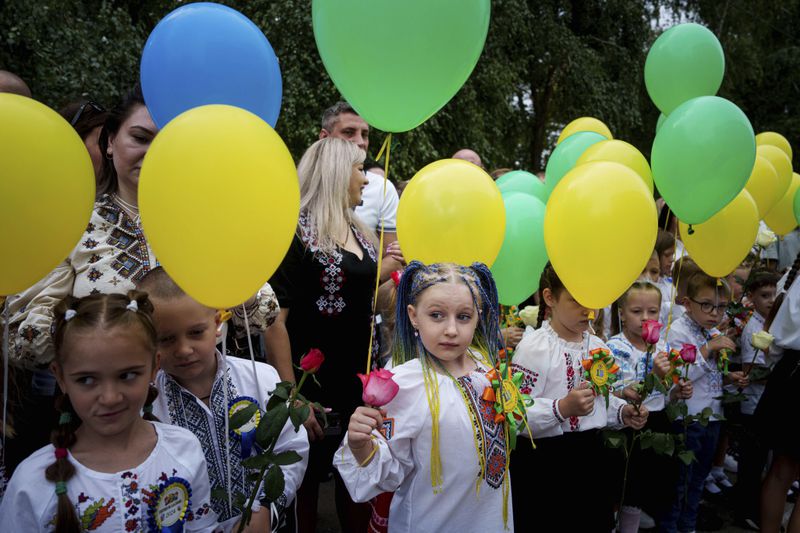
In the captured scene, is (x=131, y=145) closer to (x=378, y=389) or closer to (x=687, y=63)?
(x=378, y=389)

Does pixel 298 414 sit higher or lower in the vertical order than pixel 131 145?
lower

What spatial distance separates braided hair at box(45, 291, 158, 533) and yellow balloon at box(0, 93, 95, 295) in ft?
0.49

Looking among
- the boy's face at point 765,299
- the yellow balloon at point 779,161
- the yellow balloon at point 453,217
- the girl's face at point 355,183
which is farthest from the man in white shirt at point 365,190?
the yellow balloon at point 779,161

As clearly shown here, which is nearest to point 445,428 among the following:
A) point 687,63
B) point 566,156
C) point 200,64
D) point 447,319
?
point 447,319

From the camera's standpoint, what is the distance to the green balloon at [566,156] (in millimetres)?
4078

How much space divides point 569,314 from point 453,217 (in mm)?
743

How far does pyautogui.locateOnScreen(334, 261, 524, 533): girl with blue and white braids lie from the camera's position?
81.4 inches

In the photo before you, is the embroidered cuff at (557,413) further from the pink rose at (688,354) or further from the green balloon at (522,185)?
the green balloon at (522,185)

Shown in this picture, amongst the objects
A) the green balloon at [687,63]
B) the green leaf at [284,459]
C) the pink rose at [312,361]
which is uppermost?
the green balloon at [687,63]

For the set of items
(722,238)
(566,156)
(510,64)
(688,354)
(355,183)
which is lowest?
(688,354)

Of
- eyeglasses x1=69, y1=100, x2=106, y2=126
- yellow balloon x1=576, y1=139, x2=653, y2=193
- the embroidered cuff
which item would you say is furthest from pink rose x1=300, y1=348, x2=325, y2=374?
yellow balloon x1=576, y1=139, x2=653, y2=193

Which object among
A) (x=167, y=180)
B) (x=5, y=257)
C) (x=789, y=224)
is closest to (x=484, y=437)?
(x=167, y=180)

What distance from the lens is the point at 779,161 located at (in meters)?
4.89

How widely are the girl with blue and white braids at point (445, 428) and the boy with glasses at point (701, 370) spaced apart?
1785 mm
